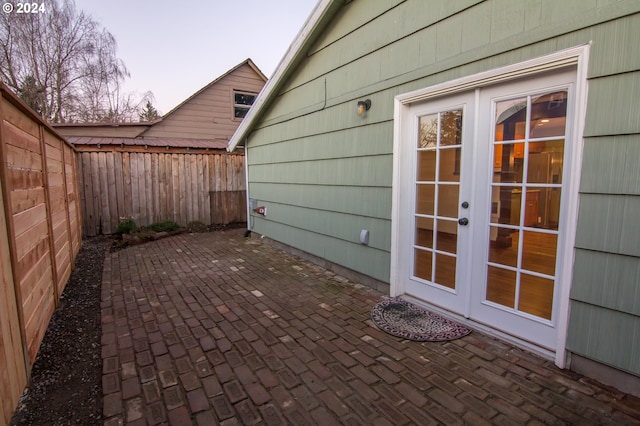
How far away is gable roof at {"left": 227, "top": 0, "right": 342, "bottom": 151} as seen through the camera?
404cm

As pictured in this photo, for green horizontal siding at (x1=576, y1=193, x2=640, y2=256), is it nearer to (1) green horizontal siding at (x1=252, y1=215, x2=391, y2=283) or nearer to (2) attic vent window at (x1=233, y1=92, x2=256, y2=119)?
(1) green horizontal siding at (x1=252, y1=215, x2=391, y2=283)

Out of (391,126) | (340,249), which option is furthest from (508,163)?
(340,249)

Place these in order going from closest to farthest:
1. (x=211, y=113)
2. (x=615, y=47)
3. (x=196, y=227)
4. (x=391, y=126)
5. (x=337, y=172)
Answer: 1. (x=615, y=47)
2. (x=391, y=126)
3. (x=337, y=172)
4. (x=196, y=227)
5. (x=211, y=113)

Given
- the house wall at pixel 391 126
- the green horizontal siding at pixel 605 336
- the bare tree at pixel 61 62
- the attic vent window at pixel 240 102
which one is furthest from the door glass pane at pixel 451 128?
the bare tree at pixel 61 62

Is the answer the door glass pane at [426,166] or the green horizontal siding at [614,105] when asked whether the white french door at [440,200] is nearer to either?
the door glass pane at [426,166]

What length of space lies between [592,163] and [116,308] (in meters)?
4.24

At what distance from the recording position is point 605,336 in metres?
1.96

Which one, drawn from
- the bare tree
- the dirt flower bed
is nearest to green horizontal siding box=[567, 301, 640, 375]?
the dirt flower bed

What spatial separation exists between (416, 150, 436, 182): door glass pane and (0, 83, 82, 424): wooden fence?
10.4 feet

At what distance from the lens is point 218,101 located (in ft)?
34.3

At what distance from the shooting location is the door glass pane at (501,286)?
8.13 ft

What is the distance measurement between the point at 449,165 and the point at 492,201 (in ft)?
1.71

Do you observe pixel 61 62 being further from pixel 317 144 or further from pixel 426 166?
pixel 426 166

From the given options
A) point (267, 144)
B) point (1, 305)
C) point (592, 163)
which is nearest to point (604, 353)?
point (592, 163)
